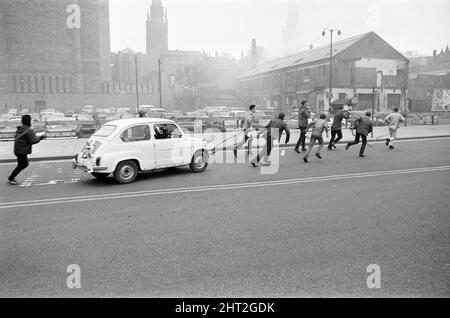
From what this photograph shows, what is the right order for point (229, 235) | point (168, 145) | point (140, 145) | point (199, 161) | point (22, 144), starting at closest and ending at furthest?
point (229, 235) → point (22, 144) → point (140, 145) → point (168, 145) → point (199, 161)

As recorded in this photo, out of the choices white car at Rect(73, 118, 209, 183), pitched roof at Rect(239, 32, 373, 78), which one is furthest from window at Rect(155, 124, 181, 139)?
pitched roof at Rect(239, 32, 373, 78)

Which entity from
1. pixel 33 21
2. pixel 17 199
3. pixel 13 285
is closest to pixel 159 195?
pixel 17 199

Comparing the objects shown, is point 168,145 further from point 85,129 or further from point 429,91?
point 429,91

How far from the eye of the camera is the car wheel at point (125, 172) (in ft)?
30.4

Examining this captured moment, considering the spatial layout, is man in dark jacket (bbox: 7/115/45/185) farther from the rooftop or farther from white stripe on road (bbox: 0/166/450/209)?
the rooftop

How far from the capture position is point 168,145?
33.1 ft

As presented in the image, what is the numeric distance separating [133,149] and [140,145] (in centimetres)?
22

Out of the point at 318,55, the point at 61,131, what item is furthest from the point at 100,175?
the point at 318,55

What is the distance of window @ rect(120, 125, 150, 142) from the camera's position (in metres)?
9.49

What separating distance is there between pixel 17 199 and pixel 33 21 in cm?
6789

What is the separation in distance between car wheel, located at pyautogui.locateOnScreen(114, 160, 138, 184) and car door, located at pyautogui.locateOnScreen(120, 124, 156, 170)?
215 millimetres

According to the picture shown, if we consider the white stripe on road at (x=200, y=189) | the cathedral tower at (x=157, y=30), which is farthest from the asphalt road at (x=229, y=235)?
the cathedral tower at (x=157, y=30)

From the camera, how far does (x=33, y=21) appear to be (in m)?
64.6
